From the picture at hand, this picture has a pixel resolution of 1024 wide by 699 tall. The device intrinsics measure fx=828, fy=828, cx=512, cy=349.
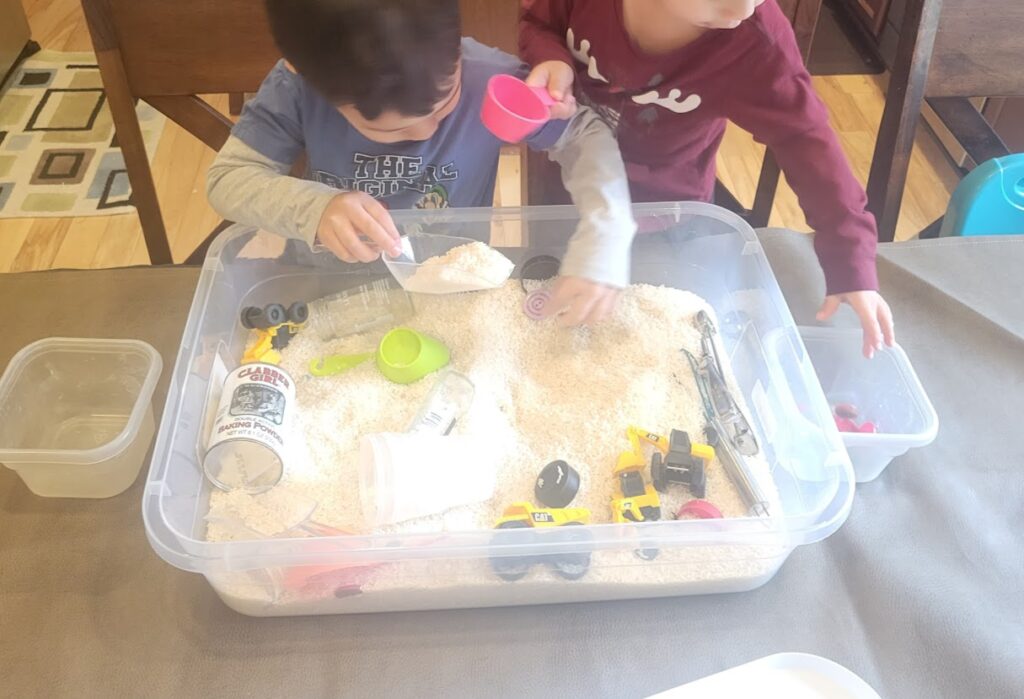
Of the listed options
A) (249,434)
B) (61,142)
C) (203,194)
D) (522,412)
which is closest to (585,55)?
(522,412)

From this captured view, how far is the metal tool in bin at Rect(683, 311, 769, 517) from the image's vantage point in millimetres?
688

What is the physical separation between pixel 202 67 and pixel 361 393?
1.40 ft

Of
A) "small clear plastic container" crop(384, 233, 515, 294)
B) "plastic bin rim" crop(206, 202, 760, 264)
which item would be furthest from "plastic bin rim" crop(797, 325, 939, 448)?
"small clear plastic container" crop(384, 233, 515, 294)

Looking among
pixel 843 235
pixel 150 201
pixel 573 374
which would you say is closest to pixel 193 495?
pixel 573 374

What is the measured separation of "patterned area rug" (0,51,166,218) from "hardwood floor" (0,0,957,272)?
5 cm

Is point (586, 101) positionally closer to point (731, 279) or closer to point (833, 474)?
point (731, 279)

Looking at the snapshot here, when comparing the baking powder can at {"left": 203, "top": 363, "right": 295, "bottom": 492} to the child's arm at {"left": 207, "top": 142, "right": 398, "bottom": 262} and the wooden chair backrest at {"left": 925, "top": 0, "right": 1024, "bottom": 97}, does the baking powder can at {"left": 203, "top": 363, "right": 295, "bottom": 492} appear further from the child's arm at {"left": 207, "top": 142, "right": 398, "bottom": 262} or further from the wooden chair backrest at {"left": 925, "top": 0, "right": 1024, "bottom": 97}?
the wooden chair backrest at {"left": 925, "top": 0, "right": 1024, "bottom": 97}

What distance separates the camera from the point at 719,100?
81 centimetres

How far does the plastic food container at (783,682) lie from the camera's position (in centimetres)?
58

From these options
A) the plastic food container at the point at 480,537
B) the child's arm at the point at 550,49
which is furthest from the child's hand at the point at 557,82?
the plastic food container at the point at 480,537

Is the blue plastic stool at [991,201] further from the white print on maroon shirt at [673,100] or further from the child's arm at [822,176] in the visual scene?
the white print on maroon shirt at [673,100]

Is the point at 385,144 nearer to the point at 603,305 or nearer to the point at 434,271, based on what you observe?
the point at 434,271

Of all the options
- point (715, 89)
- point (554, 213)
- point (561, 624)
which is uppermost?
point (715, 89)

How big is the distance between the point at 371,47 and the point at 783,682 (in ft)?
1.74
